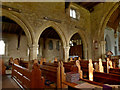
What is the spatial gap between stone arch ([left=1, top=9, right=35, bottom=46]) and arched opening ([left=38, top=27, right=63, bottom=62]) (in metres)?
4.39

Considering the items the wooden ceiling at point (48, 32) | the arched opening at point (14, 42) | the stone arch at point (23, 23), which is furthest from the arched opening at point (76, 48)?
the stone arch at point (23, 23)

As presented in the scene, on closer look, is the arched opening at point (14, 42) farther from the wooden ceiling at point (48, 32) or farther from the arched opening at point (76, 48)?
the arched opening at point (76, 48)

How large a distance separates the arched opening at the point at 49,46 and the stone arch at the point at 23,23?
14.4 feet

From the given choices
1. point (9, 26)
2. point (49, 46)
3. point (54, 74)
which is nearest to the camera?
point (54, 74)

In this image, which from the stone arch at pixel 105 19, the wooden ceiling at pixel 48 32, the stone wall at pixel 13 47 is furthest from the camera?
the wooden ceiling at pixel 48 32

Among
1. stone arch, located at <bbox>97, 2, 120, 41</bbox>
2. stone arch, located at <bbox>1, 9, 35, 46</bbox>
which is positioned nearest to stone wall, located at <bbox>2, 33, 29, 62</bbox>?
stone arch, located at <bbox>1, 9, 35, 46</bbox>

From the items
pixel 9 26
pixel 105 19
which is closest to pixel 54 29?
pixel 9 26

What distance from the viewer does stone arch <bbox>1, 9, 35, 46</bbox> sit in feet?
21.8

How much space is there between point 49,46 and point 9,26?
5923mm

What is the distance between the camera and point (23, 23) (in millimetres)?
7227

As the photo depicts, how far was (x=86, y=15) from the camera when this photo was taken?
1206cm

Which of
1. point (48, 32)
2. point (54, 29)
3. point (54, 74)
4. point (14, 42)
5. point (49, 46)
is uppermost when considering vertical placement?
point (48, 32)

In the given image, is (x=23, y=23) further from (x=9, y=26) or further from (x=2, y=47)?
(x=2, y=47)

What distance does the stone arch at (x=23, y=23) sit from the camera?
665 cm
